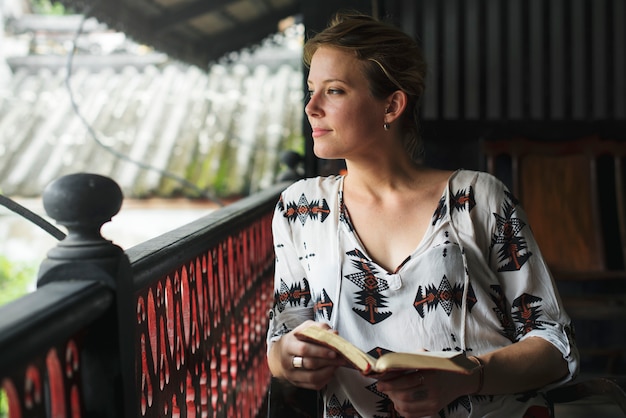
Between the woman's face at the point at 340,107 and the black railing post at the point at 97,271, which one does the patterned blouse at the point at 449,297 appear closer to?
the woman's face at the point at 340,107

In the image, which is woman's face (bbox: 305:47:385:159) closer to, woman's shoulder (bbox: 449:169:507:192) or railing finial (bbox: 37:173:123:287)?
woman's shoulder (bbox: 449:169:507:192)

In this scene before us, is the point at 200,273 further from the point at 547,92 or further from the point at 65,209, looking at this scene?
the point at 547,92

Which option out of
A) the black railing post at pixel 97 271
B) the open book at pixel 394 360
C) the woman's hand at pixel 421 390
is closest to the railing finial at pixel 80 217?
the black railing post at pixel 97 271

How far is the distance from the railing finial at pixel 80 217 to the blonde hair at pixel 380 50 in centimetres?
65

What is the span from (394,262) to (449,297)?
13 cm

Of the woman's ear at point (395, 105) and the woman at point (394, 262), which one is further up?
the woman's ear at point (395, 105)

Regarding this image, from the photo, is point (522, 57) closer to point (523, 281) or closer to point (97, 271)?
point (523, 281)

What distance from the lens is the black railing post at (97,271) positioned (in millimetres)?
989

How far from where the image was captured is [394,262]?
1469 millimetres

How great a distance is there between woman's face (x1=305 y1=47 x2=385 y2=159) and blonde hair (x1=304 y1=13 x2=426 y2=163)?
2cm

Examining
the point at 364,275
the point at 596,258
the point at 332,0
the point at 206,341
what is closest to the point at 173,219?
the point at 332,0

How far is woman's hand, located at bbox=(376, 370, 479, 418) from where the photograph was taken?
122 cm

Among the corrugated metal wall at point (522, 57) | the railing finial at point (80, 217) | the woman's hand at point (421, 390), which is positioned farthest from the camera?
the corrugated metal wall at point (522, 57)

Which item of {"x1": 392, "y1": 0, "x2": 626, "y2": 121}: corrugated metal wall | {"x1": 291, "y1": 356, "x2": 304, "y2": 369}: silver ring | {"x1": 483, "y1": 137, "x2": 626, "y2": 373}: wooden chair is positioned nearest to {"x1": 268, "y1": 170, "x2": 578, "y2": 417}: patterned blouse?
{"x1": 291, "y1": 356, "x2": 304, "y2": 369}: silver ring
